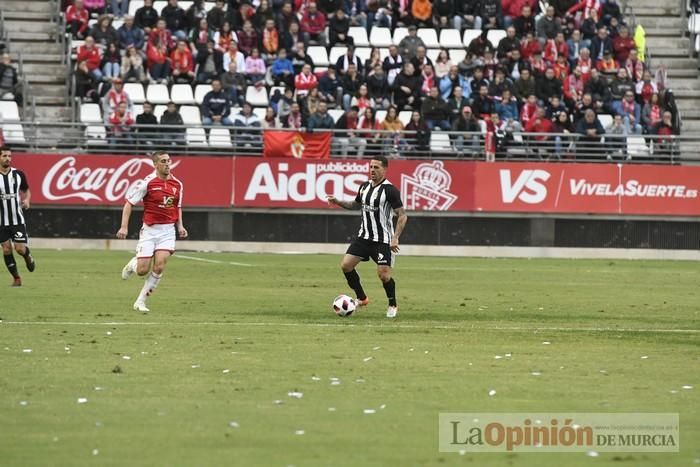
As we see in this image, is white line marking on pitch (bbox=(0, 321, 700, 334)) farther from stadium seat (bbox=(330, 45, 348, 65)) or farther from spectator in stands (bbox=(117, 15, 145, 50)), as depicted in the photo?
stadium seat (bbox=(330, 45, 348, 65))

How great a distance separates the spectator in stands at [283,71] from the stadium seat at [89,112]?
4.73m

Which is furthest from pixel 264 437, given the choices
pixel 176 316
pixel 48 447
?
pixel 176 316

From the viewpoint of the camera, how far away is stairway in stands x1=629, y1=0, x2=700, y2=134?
129ft

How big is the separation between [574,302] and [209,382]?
1046 centimetres

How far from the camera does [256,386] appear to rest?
11.7 meters

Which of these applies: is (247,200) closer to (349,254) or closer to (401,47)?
(401,47)

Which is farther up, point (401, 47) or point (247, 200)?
point (401, 47)

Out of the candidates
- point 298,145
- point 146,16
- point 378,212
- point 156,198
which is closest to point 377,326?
point 378,212

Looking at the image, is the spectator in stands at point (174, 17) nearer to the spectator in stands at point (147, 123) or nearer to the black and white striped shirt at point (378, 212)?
the spectator in stands at point (147, 123)

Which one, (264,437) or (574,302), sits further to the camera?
(574,302)

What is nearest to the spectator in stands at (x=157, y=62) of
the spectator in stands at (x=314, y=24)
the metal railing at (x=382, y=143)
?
the metal railing at (x=382, y=143)

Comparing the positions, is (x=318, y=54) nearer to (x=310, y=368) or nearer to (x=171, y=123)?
(x=171, y=123)

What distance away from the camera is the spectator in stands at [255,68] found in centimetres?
3609

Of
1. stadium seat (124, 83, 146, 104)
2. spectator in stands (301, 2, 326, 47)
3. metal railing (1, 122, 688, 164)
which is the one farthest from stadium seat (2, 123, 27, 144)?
spectator in stands (301, 2, 326, 47)
